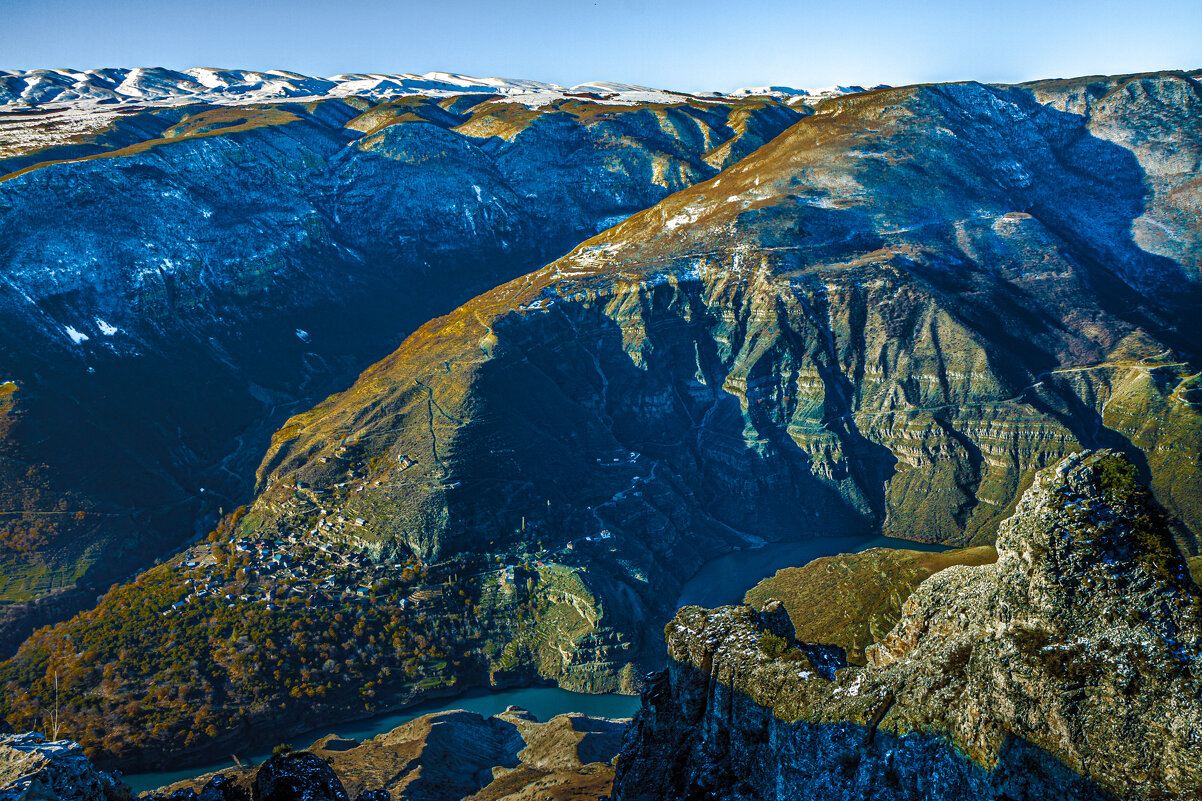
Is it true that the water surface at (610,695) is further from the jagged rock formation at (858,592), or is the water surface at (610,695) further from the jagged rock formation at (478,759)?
the jagged rock formation at (858,592)

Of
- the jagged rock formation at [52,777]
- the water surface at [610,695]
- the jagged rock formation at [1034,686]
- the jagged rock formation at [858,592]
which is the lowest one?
the water surface at [610,695]

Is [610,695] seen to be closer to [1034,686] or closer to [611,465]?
[611,465]

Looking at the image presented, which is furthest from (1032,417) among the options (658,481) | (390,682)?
(390,682)

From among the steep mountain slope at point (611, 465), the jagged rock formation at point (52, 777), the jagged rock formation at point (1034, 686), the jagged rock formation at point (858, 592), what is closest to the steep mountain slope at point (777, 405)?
the steep mountain slope at point (611, 465)

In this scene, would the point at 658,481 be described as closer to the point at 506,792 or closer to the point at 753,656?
the point at 506,792

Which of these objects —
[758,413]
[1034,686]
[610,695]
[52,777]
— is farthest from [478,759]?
[758,413]

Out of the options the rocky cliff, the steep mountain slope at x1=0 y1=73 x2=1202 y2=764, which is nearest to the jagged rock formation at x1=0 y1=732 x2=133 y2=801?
the steep mountain slope at x1=0 y1=73 x2=1202 y2=764
